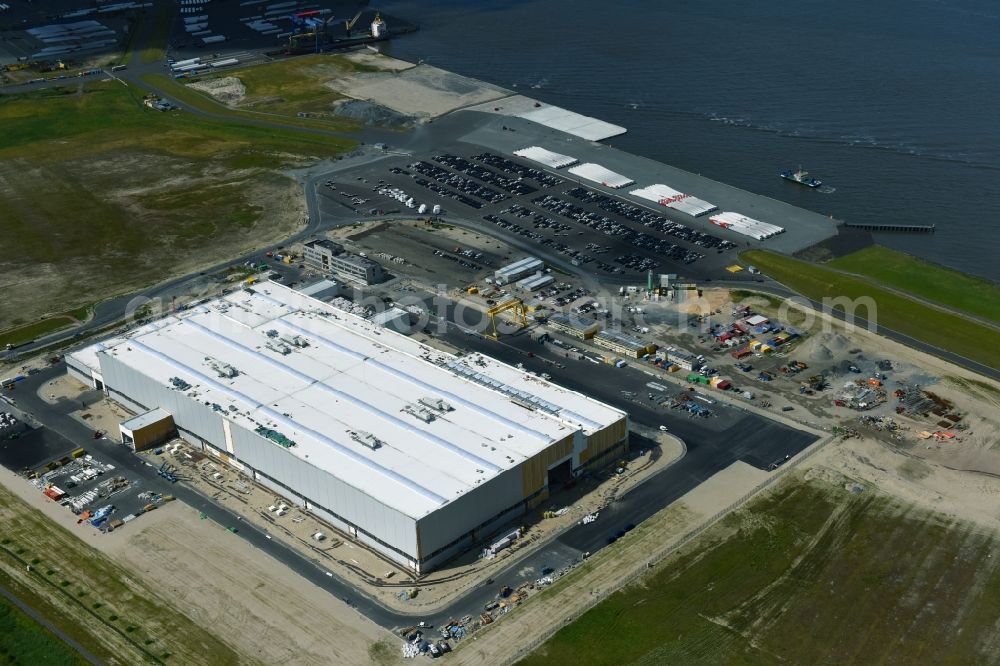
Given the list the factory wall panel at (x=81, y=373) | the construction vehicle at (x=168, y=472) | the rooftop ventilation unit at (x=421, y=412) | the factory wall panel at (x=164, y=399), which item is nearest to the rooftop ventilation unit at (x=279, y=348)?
the factory wall panel at (x=164, y=399)

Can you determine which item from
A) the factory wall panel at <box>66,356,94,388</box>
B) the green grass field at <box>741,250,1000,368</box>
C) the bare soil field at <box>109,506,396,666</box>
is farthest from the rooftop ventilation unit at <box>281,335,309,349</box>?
the green grass field at <box>741,250,1000,368</box>

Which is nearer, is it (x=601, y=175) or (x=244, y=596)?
(x=244, y=596)

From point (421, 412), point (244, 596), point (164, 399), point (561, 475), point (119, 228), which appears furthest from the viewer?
point (119, 228)

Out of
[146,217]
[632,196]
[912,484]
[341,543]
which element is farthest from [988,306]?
[146,217]

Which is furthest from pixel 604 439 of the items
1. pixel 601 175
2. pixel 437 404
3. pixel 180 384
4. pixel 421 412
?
pixel 601 175

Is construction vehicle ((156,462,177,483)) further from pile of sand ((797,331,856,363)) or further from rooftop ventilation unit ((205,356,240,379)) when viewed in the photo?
pile of sand ((797,331,856,363))

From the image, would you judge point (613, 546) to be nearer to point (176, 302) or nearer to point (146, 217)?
point (176, 302)

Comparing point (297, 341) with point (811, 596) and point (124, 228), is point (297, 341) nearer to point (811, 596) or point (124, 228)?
point (811, 596)
